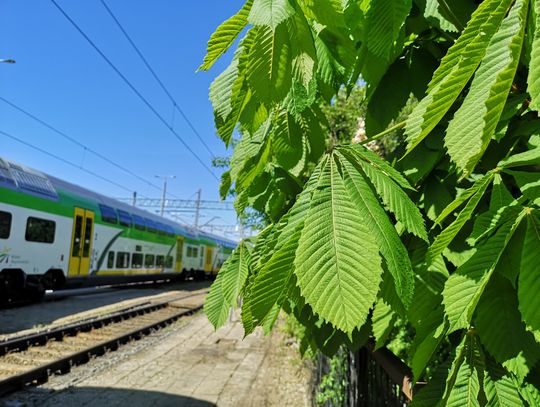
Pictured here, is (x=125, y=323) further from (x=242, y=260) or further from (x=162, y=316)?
(x=242, y=260)

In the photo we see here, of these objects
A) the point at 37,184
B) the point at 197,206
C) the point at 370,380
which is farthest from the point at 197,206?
the point at 370,380

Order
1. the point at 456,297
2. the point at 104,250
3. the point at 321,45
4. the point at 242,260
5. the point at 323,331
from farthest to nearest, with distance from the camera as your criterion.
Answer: the point at 104,250 → the point at 323,331 → the point at 242,260 → the point at 321,45 → the point at 456,297

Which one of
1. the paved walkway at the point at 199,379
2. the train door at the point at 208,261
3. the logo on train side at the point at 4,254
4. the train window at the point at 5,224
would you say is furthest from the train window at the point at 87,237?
the train door at the point at 208,261

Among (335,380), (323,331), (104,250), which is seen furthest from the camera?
(104,250)

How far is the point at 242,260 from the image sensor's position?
130cm

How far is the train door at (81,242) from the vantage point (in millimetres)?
14789

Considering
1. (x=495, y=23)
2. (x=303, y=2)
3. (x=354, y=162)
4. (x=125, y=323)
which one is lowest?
(x=125, y=323)

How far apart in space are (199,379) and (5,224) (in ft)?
26.4

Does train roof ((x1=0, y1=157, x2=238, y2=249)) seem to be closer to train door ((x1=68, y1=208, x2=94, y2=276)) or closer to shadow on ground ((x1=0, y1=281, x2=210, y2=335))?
train door ((x1=68, y1=208, x2=94, y2=276))

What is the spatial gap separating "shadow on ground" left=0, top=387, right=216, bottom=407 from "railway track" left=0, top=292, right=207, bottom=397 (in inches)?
12.0

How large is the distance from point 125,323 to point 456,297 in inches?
480

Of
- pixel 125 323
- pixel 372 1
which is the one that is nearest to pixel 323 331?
pixel 372 1

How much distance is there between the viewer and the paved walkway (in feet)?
19.1

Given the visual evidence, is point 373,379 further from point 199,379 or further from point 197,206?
point 197,206
